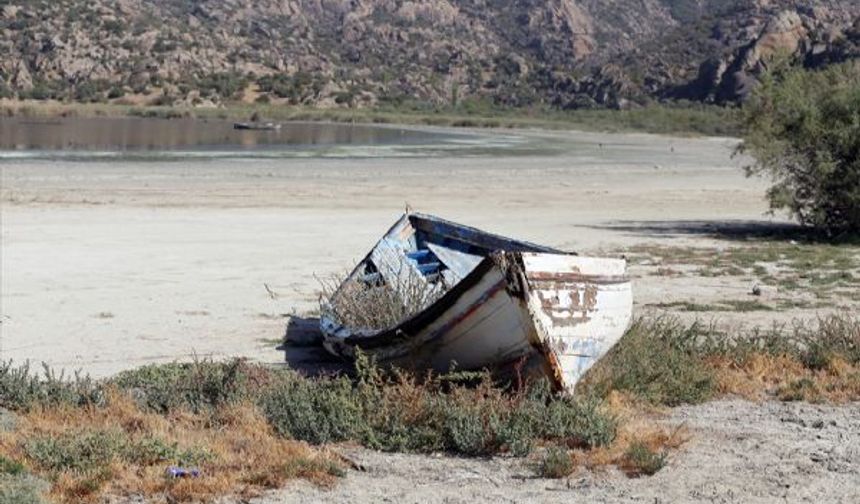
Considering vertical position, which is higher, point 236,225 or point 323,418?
point 323,418

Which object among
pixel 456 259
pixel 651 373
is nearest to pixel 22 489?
pixel 651 373

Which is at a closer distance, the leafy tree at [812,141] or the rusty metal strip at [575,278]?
the rusty metal strip at [575,278]

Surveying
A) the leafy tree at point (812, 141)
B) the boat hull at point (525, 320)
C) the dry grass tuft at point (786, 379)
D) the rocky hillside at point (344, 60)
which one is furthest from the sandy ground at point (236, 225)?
the rocky hillside at point (344, 60)

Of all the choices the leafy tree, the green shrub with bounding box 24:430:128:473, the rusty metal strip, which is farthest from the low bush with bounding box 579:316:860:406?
the leafy tree

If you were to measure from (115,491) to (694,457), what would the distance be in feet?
11.9

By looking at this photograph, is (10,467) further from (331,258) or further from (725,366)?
(331,258)

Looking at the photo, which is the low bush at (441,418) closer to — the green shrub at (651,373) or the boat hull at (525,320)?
the boat hull at (525,320)

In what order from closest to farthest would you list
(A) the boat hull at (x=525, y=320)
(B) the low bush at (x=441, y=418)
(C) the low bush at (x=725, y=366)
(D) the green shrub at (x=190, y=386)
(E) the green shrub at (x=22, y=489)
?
(E) the green shrub at (x=22, y=489)
(B) the low bush at (x=441, y=418)
(A) the boat hull at (x=525, y=320)
(D) the green shrub at (x=190, y=386)
(C) the low bush at (x=725, y=366)

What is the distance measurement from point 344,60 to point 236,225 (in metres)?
143

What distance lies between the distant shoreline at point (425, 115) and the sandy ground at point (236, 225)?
45.3 metres

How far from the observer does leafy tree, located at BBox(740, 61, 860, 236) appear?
2152 cm

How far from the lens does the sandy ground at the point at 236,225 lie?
42.4 feet

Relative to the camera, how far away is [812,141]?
72.0 feet

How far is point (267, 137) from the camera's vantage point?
65750 millimetres
